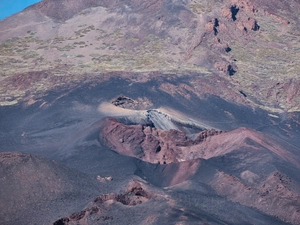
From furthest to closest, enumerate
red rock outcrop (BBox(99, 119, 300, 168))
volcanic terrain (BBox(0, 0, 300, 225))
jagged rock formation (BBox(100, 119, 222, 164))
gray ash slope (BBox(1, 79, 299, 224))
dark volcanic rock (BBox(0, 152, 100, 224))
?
jagged rock formation (BBox(100, 119, 222, 164))
red rock outcrop (BBox(99, 119, 300, 168))
volcanic terrain (BBox(0, 0, 300, 225))
dark volcanic rock (BBox(0, 152, 100, 224))
gray ash slope (BBox(1, 79, 299, 224))

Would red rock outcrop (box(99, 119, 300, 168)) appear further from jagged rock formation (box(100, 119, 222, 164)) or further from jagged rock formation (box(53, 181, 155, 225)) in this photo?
jagged rock formation (box(53, 181, 155, 225))

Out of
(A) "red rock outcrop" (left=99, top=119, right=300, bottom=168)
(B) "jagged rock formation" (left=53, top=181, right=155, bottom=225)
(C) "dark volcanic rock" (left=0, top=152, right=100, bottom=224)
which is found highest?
(C) "dark volcanic rock" (left=0, top=152, right=100, bottom=224)

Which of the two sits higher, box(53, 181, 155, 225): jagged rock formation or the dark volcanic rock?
the dark volcanic rock

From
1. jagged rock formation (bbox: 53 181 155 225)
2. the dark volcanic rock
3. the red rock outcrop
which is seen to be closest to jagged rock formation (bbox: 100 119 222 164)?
the red rock outcrop

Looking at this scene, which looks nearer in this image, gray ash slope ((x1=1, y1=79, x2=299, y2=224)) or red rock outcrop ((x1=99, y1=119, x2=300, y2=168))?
gray ash slope ((x1=1, y1=79, x2=299, y2=224))

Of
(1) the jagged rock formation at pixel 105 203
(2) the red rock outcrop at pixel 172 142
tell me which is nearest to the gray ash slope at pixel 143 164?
(1) the jagged rock formation at pixel 105 203

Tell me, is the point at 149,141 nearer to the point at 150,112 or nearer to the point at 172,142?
the point at 172,142

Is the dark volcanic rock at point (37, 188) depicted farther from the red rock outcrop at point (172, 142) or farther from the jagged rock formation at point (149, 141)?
the red rock outcrop at point (172, 142)

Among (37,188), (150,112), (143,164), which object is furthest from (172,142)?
(37,188)
